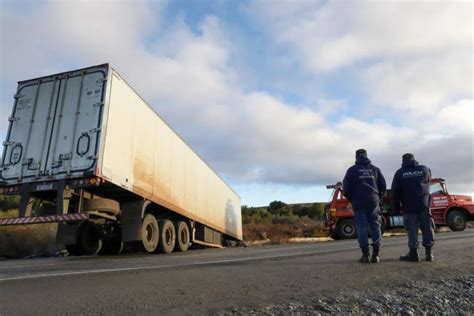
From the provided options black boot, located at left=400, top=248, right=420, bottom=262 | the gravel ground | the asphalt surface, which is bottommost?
the gravel ground

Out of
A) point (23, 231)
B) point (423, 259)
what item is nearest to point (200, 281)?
point (423, 259)

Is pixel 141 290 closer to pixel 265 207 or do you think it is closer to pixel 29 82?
pixel 29 82

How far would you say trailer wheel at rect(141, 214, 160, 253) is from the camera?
1221 cm

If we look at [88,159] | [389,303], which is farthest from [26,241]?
[389,303]

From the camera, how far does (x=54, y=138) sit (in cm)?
1084

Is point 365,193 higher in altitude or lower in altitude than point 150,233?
lower

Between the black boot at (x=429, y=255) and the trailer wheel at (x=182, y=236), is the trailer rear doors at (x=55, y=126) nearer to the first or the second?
the trailer wheel at (x=182, y=236)

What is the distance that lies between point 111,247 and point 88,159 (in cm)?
555

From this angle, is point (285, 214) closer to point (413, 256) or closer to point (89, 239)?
point (89, 239)

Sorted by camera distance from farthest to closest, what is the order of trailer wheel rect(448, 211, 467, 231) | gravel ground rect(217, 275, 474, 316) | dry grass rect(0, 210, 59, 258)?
1. trailer wheel rect(448, 211, 467, 231)
2. dry grass rect(0, 210, 59, 258)
3. gravel ground rect(217, 275, 474, 316)

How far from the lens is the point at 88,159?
10109 mm

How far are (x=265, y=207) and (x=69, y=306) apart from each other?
70733 millimetres

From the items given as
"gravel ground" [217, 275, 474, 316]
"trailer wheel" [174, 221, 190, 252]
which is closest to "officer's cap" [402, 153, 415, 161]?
"gravel ground" [217, 275, 474, 316]

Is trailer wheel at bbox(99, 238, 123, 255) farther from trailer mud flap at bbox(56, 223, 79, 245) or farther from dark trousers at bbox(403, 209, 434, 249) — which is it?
dark trousers at bbox(403, 209, 434, 249)
